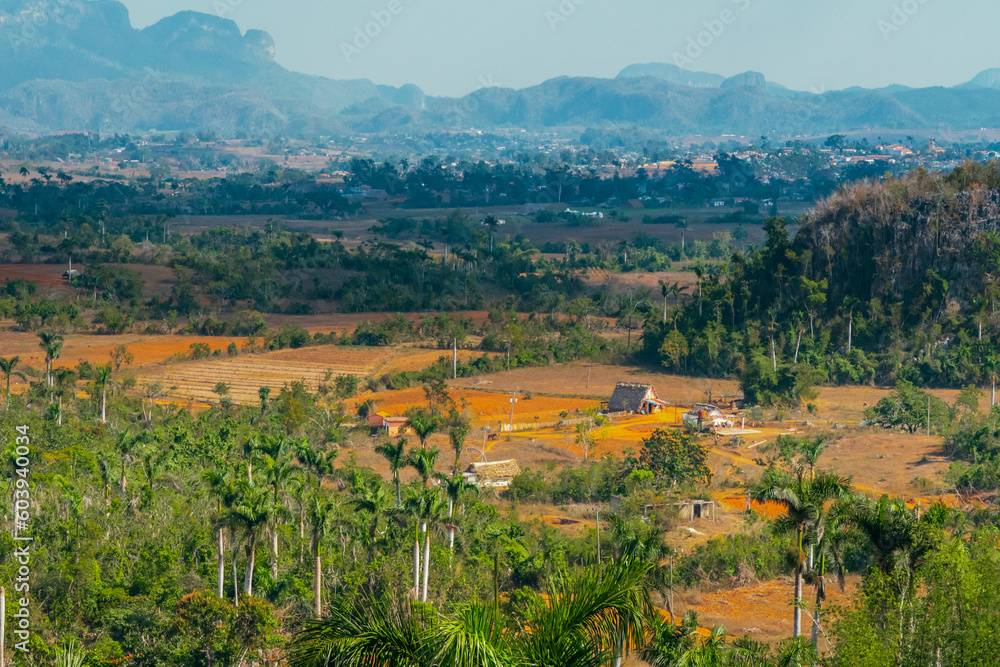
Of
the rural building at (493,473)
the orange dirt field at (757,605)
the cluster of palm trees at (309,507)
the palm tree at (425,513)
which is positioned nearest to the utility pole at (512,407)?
the rural building at (493,473)

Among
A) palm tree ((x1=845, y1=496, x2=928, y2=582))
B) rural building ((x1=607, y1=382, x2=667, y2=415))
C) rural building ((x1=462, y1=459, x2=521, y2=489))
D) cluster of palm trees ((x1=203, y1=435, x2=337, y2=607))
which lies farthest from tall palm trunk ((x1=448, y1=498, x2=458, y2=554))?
rural building ((x1=607, y1=382, x2=667, y2=415))

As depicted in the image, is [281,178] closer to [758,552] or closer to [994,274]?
[994,274]

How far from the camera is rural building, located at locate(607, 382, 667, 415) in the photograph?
3791cm

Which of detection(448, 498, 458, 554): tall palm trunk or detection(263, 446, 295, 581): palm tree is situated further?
detection(448, 498, 458, 554): tall palm trunk

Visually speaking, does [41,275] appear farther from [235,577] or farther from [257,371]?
[235,577]

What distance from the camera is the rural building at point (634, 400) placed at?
37906 mm

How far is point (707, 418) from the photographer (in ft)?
117

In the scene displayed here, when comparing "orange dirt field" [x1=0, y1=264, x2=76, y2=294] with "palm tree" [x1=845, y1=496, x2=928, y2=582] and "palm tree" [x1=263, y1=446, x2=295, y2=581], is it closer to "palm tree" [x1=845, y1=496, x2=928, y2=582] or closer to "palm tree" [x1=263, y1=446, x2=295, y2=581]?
"palm tree" [x1=263, y1=446, x2=295, y2=581]

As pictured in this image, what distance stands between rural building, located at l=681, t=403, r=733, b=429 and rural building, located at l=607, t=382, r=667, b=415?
1.76 metres

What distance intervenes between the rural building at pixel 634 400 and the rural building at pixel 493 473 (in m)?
8.94

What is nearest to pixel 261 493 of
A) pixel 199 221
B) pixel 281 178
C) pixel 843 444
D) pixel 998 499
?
pixel 998 499

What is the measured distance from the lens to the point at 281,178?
13350 centimetres

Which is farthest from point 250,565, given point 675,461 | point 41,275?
point 41,275

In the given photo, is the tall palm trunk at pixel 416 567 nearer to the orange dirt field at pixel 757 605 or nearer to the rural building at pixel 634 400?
the orange dirt field at pixel 757 605
